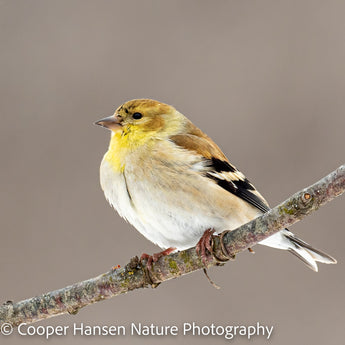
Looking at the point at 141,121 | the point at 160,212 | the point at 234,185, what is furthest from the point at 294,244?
the point at 141,121

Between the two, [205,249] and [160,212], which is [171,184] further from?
[205,249]

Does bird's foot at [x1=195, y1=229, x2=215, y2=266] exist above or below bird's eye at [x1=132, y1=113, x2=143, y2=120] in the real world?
below

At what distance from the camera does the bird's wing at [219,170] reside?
1.74m

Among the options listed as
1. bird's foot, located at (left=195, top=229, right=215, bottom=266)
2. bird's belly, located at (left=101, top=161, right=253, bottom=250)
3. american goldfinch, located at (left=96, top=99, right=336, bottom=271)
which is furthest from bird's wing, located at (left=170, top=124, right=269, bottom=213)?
→ bird's foot, located at (left=195, top=229, right=215, bottom=266)

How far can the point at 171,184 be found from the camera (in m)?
1.63

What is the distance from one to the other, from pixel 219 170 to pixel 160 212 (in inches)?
11.1

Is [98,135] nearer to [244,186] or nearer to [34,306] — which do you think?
[244,186]

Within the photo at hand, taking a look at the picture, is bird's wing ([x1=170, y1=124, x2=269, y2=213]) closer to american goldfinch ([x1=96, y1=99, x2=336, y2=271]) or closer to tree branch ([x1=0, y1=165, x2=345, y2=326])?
american goldfinch ([x1=96, y1=99, x2=336, y2=271])

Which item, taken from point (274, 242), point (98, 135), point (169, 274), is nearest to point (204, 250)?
point (169, 274)

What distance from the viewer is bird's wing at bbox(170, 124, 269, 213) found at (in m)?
1.74

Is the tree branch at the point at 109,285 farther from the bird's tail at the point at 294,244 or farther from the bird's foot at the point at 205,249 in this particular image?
the bird's tail at the point at 294,244

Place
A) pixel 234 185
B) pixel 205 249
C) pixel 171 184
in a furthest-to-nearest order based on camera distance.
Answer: pixel 234 185 → pixel 171 184 → pixel 205 249

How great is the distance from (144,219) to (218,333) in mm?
776

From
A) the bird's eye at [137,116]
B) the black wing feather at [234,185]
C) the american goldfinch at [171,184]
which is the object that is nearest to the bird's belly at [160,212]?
the american goldfinch at [171,184]
